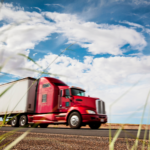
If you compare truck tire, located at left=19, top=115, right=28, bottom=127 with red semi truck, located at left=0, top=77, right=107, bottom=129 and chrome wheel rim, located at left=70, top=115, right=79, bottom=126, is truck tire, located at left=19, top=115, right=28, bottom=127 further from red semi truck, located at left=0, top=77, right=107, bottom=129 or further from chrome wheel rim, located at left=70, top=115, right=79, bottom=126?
chrome wheel rim, located at left=70, top=115, right=79, bottom=126

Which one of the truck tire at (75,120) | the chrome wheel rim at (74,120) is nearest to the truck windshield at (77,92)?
the truck tire at (75,120)

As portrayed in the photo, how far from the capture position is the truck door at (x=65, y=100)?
1012 cm

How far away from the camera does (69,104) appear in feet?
33.1

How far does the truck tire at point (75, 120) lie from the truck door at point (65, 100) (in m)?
0.76

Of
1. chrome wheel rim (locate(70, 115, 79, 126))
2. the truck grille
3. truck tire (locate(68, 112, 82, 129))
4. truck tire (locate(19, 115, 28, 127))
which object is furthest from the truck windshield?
truck tire (locate(19, 115, 28, 127))

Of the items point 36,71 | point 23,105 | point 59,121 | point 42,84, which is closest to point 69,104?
point 59,121

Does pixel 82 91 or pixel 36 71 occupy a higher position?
pixel 82 91

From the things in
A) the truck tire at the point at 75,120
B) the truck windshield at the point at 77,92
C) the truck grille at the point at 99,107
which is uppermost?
the truck windshield at the point at 77,92

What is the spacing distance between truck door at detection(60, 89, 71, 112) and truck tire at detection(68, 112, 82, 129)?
0.76m

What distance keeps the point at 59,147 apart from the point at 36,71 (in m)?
2.24

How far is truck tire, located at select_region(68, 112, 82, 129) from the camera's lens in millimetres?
9047

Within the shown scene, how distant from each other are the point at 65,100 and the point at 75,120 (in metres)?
1.51

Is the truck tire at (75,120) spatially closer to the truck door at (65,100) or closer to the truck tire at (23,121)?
the truck door at (65,100)

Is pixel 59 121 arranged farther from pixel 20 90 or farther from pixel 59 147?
pixel 59 147
